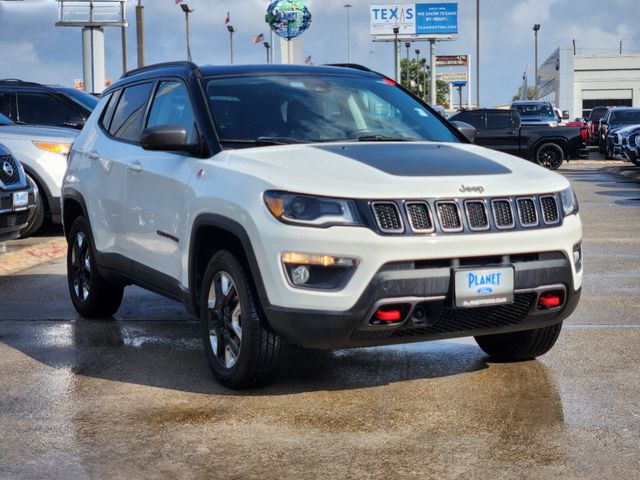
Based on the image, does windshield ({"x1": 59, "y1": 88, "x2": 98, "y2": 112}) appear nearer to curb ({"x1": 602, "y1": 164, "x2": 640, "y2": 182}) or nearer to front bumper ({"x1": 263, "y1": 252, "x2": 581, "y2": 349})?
front bumper ({"x1": 263, "y1": 252, "x2": 581, "y2": 349})

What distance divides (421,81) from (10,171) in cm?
12245

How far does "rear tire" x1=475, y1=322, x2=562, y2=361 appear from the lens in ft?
19.3

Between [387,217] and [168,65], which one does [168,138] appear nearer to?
[168,65]

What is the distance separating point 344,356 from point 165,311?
2239mm

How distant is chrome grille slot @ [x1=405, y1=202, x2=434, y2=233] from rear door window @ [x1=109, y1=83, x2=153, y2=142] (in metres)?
2.50

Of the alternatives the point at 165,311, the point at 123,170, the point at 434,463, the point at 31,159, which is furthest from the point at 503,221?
the point at 31,159

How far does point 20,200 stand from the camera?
1040 cm

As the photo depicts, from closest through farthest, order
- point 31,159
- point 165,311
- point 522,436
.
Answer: point 522,436 < point 165,311 < point 31,159

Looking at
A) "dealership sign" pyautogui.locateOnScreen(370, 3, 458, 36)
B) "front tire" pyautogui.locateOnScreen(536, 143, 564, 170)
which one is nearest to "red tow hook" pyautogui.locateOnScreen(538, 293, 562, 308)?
"front tire" pyautogui.locateOnScreen(536, 143, 564, 170)

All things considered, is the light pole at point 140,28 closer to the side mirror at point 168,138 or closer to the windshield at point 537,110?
the windshield at point 537,110

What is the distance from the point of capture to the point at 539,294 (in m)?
5.19

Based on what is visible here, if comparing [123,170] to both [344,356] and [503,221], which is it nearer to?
[344,356]

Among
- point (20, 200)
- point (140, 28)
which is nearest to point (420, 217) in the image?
point (20, 200)

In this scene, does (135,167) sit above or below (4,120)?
below
